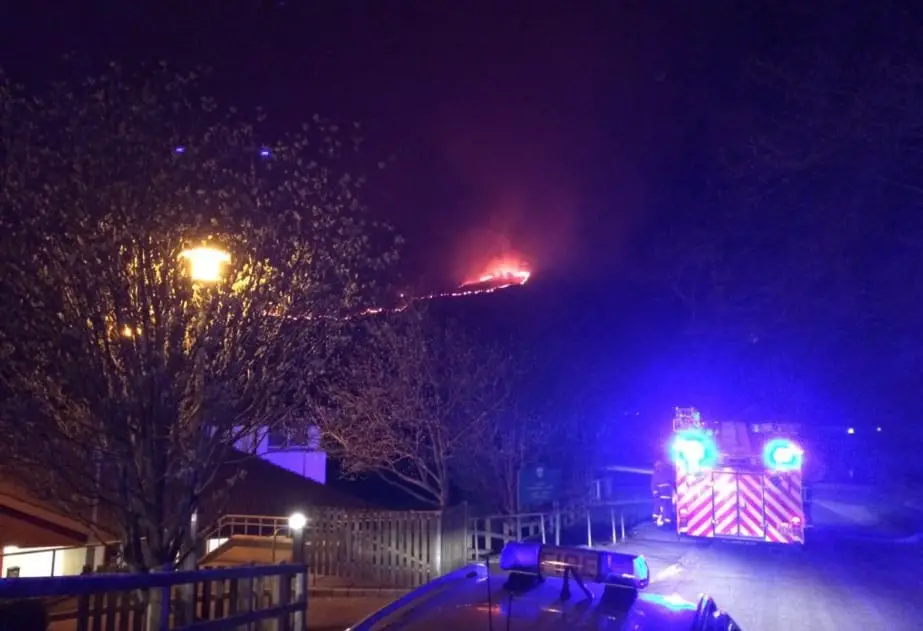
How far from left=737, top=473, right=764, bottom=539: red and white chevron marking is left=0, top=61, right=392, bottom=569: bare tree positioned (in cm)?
1003

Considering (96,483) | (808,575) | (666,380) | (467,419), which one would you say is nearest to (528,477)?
(467,419)

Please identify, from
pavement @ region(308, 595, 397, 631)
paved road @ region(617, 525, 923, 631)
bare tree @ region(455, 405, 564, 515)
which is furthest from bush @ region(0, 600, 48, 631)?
bare tree @ region(455, 405, 564, 515)

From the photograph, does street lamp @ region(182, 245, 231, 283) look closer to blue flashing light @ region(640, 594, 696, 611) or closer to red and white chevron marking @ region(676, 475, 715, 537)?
blue flashing light @ region(640, 594, 696, 611)

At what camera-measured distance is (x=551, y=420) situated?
20875mm

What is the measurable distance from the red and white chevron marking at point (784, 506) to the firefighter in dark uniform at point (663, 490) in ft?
5.70

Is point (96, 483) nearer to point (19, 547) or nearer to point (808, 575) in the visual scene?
point (19, 547)

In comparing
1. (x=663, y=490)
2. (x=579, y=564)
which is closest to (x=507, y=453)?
(x=663, y=490)

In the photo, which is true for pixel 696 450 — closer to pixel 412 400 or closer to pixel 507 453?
pixel 507 453

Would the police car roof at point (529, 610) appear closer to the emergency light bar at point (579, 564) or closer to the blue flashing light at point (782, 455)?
the emergency light bar at point (579, 564)

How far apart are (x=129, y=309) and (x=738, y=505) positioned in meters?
11.8

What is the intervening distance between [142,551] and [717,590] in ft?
28.7

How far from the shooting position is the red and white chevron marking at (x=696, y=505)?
15688 millimetres

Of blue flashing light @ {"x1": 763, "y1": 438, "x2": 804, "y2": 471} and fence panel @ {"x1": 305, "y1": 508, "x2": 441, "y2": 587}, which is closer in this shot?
fence panel @ {"x1": 305, "y1": 508, "x2": 441, "y2": 587}

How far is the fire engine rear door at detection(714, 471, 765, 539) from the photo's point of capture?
1524cm
